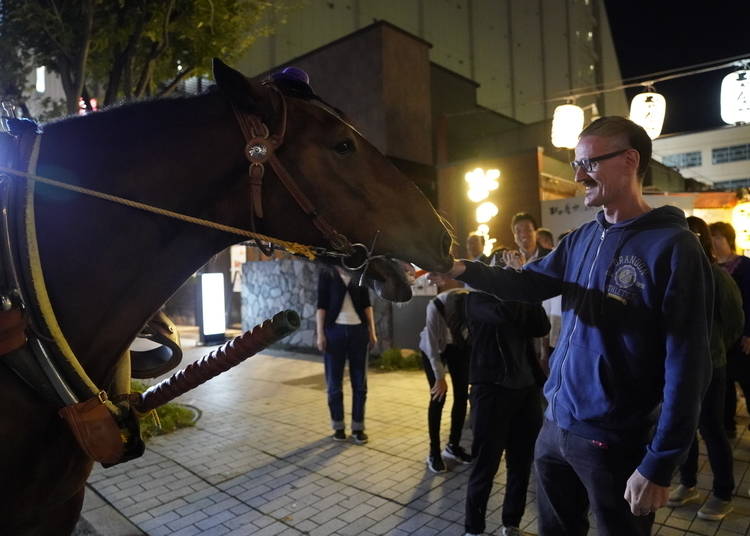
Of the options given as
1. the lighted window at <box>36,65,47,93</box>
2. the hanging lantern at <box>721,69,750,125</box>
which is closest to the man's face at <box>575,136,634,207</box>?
the hanging lantern at <box>721,69,750,125</box>

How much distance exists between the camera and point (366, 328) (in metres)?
5.97

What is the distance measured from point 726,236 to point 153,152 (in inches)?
238

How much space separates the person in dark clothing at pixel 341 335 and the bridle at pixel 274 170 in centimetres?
417

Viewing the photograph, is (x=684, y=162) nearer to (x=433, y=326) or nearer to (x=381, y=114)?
(x=381, y=114)

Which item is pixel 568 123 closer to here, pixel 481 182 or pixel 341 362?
pixel 481 182

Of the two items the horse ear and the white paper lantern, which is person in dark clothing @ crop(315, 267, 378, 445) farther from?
the white paper lantern

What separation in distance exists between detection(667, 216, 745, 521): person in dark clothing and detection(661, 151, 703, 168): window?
46.1 meters

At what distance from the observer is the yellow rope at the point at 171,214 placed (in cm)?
139

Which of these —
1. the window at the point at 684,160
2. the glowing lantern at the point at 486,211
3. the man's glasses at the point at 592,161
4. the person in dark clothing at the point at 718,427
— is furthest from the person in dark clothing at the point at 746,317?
the window at the point at 684,160

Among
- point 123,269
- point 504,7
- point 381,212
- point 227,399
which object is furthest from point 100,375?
point 504,7

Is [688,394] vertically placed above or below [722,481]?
above

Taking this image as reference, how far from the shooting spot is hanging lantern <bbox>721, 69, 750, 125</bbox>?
820cm

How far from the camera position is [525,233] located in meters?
4.87

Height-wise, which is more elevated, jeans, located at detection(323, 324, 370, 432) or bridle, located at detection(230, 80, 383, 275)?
bridle, located at detection(230, 80, 383, 275)
